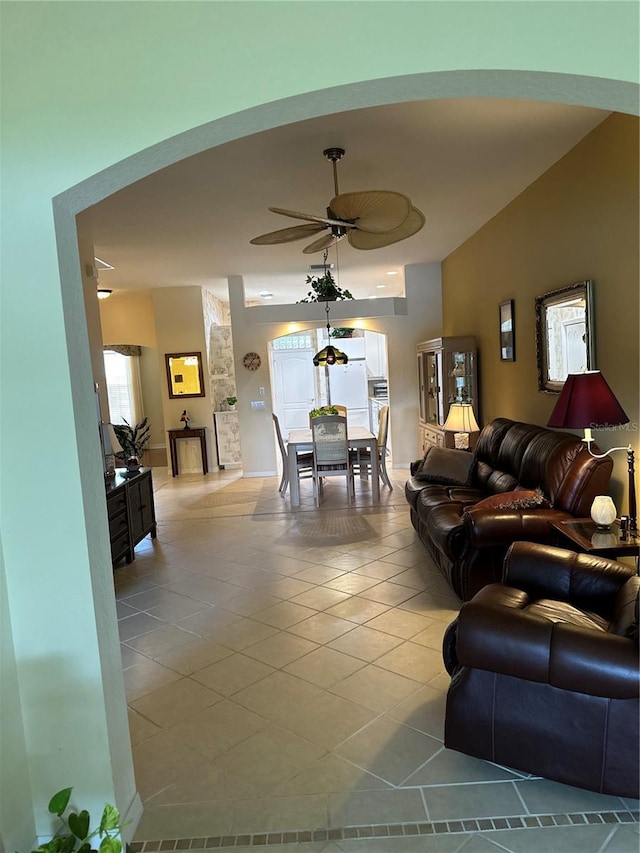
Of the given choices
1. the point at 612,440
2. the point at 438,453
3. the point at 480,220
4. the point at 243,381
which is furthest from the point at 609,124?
the point at 243,381

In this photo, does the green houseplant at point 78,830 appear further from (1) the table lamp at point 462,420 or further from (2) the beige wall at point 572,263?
(1) the table lamp at point 462,420

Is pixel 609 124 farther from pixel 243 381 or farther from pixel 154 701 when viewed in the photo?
pixel 243 381

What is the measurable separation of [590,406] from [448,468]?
2.32 m

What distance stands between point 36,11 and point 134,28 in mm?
288

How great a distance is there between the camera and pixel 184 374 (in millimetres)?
9023

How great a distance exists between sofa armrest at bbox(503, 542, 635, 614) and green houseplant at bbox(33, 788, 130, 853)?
180cm

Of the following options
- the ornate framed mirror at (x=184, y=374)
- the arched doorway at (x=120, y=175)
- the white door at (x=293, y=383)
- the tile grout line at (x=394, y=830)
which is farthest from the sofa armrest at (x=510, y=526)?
the white door at (x=293, y=383)

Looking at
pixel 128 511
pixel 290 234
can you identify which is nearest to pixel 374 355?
pixel 128 511

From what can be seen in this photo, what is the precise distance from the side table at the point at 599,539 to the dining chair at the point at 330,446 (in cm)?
332

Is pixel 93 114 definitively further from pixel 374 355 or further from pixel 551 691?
pixel 374 355

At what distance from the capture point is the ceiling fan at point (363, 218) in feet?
10.6

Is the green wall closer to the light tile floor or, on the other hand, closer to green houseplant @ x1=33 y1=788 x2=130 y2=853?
green houseplant @ x1=33 y1=788 x2=130 y2=853

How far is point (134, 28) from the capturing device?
65.0 inches

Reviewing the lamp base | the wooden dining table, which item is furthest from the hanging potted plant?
the lamp base
